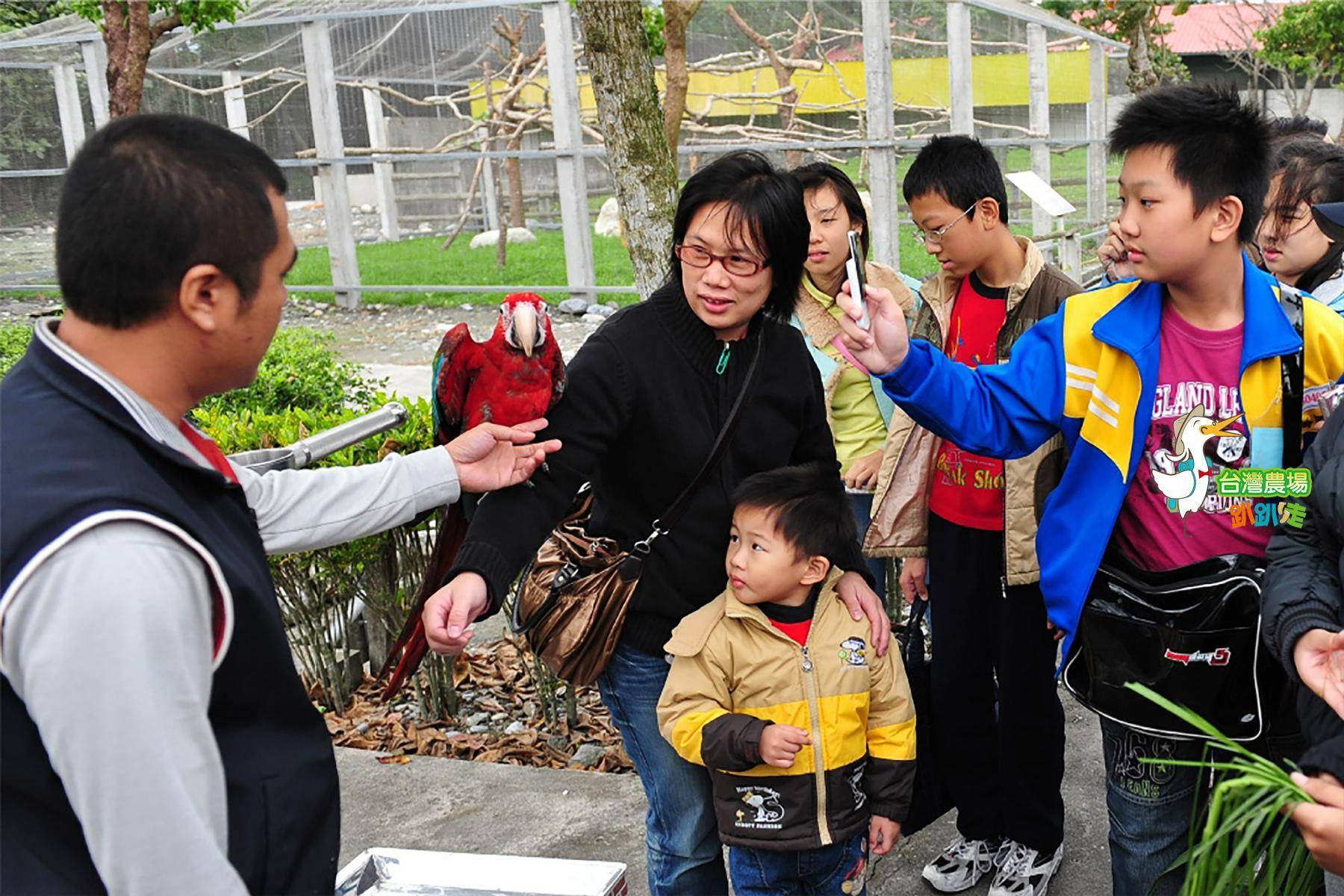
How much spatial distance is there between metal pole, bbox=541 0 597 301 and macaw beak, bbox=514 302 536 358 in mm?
9583

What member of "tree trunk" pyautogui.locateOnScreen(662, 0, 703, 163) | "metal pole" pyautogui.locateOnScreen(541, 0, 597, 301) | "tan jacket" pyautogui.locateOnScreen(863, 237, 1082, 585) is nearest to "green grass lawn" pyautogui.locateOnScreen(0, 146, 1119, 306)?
"metal pole" pyautogui.locateOnScreen(541, 0, 597, 301)

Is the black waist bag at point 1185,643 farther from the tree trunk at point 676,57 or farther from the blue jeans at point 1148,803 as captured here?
the tree trunk at point 676,57

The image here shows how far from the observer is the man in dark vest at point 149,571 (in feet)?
3.84

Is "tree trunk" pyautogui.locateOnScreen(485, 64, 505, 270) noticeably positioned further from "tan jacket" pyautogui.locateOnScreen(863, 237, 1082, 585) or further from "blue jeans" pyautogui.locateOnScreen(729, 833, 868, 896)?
"blue jeans" pyautogui.locateOnScreen(729, 833, 868, 896)

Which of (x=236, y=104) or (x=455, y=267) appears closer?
(x=236, y=104)

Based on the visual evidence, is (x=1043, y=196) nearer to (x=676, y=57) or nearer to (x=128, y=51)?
(x=676, y=57)

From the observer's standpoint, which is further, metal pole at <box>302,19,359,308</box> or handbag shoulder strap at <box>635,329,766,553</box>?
metal pole at <box>302,19,359,308</box>

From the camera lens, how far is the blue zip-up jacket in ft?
7.52

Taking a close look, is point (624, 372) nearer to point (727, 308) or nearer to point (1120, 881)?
point (727, 308)

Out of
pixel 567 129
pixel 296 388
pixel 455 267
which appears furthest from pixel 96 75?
pixel 296 388

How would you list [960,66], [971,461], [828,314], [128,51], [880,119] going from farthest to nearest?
[960,66], [880,119], [128,51], [828,314], [971,461]

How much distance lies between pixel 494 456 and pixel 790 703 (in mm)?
811

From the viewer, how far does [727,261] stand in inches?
92.1

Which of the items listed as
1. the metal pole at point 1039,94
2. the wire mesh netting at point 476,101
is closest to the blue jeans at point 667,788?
the wire mesh netting at point 476,101
